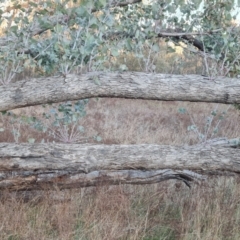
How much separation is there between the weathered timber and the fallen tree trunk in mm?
412

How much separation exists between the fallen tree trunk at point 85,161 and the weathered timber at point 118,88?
0.41 m

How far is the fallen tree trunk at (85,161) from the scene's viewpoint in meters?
3.28

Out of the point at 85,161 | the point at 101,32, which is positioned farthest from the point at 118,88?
the point at 85,161

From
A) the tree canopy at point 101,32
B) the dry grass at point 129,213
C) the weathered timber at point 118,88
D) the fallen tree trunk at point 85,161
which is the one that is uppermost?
the tree canopy at point 101,32

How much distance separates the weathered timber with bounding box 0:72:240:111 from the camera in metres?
3.02

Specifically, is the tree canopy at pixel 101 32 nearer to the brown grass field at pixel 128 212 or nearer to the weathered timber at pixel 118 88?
the weathered timber at pixel 118 88

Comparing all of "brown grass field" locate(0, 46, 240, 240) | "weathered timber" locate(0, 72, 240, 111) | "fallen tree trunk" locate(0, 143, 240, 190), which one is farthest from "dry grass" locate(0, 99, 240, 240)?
"weathered timber" locate(0, 72, 240, 111)

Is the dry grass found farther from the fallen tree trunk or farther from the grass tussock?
the fallen tree trunk

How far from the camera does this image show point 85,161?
329 cm

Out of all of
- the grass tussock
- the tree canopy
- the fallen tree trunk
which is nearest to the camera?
the tree canopy

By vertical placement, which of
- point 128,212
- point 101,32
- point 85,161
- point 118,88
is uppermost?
point 101,32

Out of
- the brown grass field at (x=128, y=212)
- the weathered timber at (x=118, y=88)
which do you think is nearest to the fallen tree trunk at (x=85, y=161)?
the brown grass field at (x=128, y=212)

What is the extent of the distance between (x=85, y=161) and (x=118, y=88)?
0.61 metres

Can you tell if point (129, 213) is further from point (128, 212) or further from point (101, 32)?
point (101, 32)
